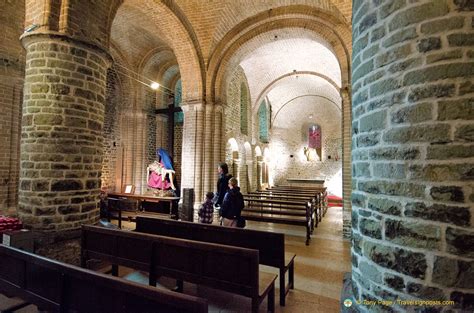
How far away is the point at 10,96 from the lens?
22.1 feet

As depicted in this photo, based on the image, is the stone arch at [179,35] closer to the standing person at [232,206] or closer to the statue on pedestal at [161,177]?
the statue on pedestal at [161,177]

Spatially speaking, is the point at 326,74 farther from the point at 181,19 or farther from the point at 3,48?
the point at 3,48

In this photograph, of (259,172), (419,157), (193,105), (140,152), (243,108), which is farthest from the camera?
(259,172)

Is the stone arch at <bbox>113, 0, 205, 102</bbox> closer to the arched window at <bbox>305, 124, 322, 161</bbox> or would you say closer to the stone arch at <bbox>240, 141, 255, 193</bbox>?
the stone arch at <bbox>240, 141, 255, 193</bbox>

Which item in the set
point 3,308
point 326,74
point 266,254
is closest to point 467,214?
point 266,254

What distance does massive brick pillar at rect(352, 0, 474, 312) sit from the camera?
1.69 m

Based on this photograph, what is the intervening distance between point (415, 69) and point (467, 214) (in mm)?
1084

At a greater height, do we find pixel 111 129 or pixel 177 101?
pixel 177 101

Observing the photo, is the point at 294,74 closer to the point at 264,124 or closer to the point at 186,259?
the point at 264,124

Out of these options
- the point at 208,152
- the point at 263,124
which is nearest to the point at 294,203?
the point at 208,152

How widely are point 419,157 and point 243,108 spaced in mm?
12386

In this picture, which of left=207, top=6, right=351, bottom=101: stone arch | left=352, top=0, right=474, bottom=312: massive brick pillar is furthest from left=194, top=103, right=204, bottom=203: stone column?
left=352, top=0, right=474, bottom=312: massive brick pillar

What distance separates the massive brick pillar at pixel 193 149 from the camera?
8391 mm

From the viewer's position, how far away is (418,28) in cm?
189
